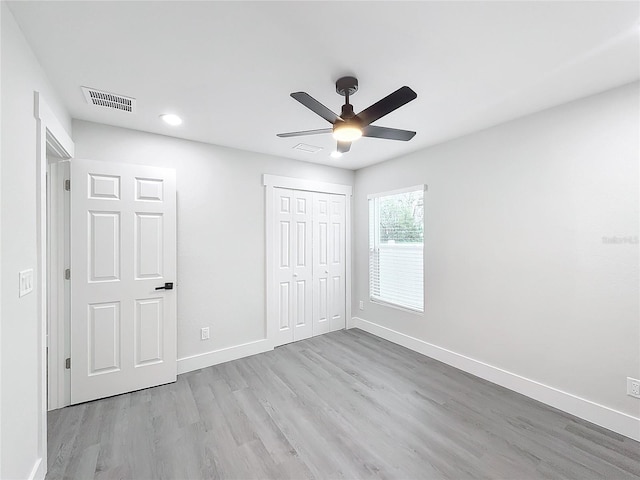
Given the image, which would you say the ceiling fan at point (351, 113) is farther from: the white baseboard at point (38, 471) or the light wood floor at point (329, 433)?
the white baseboard at point (38, 471)

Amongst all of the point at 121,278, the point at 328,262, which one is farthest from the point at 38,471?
the point at 328,262

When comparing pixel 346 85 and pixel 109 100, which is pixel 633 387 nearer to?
pixel 346 85

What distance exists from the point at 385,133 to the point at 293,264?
226cm

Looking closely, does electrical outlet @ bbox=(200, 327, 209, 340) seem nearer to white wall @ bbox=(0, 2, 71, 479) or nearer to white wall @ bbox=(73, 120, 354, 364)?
white wall @ bbox=(73, 120, 354, 364)

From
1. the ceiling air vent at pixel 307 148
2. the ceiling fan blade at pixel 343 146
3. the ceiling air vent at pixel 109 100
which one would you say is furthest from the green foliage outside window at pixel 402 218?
the ceiling air vent at pixel 109 100

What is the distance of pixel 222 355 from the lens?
3.27 m

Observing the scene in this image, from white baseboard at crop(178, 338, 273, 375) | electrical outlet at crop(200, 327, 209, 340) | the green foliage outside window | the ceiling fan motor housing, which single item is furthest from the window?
electrical outlet at crop(200, 327, 209, 340)

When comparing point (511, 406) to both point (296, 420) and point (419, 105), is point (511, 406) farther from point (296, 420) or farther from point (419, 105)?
point (419, 105)

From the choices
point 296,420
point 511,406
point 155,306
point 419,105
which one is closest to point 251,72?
point 419,105

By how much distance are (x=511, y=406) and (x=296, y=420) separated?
1.82 m

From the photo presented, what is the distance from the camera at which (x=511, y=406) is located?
7.87ft

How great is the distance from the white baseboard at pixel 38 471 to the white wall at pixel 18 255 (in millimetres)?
13

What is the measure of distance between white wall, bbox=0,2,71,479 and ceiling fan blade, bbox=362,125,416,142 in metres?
1.96

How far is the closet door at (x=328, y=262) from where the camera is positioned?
4.14 metres
